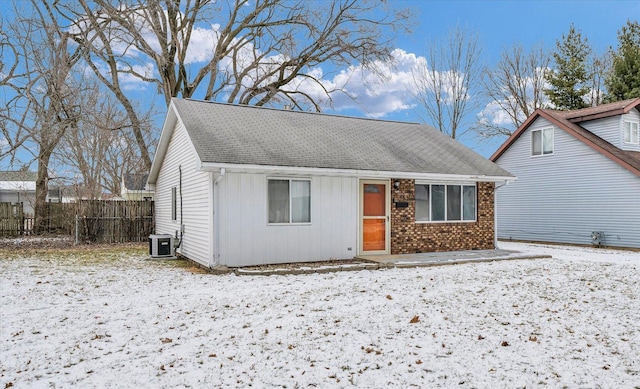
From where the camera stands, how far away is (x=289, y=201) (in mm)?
11023

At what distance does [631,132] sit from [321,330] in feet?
58.6

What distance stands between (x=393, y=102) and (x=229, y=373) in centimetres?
2630

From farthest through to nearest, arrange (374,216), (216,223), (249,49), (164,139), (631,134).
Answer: (249,49)
(631,134)
(164,139)
(374,216)
(216,223)

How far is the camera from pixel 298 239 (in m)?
11.1

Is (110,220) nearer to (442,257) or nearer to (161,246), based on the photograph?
(161,246)

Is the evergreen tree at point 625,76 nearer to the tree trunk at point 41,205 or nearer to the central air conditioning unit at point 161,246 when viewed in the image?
the central air conditioning unit at point 161,246

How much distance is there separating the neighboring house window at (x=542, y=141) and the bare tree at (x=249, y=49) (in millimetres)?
9112

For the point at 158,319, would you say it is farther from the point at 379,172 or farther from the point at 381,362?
the point at 379,172

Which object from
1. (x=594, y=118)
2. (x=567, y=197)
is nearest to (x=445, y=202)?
(x=567, y=197)

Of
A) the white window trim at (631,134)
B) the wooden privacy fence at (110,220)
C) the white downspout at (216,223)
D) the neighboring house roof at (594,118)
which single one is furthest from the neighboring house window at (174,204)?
the white window trim at (631,134)

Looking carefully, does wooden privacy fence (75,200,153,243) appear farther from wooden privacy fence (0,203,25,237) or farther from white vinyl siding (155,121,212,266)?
wooden privacy fence (0,203,25,237)

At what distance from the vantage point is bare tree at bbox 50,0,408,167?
77.7 ft

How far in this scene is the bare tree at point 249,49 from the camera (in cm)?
2369

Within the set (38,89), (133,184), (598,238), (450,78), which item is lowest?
(598,238)
